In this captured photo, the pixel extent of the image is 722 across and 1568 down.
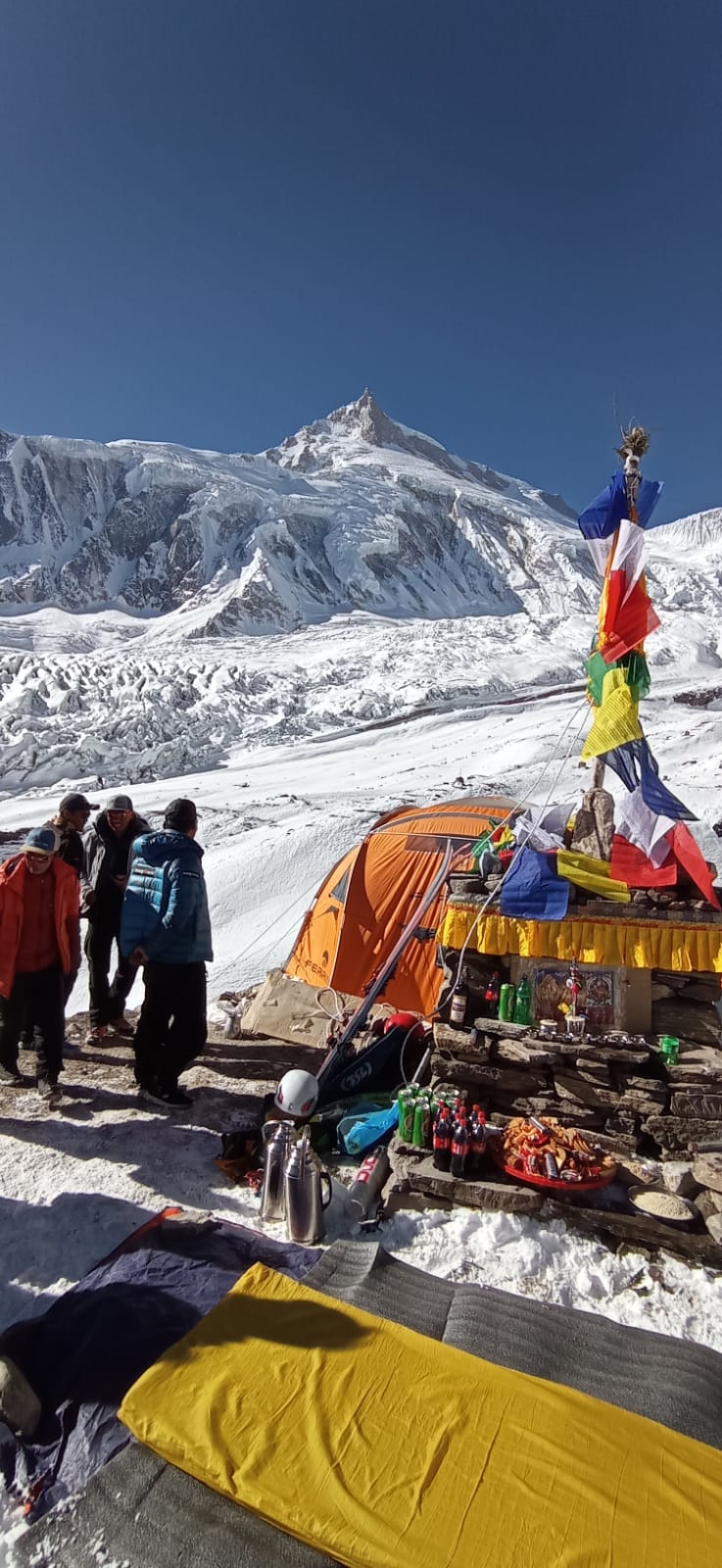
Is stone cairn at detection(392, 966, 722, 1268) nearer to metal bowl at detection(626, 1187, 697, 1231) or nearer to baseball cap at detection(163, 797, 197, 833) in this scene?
metal bowl at detection(626, 1187, 697, 1231)

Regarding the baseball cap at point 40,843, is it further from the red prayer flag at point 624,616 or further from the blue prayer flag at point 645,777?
the red prayer flag at point 624,616

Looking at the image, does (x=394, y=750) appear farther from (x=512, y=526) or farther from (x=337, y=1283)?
(x=512, y=526)

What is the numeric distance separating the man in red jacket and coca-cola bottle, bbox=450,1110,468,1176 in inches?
109

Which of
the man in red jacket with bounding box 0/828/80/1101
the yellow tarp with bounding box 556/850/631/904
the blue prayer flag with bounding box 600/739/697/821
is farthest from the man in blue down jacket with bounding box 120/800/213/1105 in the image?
the blue prayer flag with bounding box 600/739/697/821

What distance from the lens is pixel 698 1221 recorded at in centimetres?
404

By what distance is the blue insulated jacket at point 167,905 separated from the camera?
16.9 feet

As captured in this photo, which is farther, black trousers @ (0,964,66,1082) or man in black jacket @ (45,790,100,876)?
man in black jacket @ (45,790,100,876)

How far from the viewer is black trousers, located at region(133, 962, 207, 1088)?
5242 mm

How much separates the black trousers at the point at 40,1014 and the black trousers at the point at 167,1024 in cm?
54

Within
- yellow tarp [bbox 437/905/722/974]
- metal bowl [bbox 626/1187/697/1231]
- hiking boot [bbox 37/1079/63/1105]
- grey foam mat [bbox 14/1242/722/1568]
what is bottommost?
grey foam mat [bbox 14/1242/722/1568]

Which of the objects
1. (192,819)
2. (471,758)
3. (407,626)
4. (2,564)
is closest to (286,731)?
(471,758)

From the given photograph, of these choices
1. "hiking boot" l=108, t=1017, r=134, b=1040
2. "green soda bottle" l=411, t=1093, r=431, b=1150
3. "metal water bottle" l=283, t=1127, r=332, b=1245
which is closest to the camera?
"metal water bottle" l=283, t=1127, r=332, b=1245

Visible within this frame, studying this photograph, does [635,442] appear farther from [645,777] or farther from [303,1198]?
[303,1198]

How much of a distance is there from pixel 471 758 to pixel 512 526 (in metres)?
67.2
